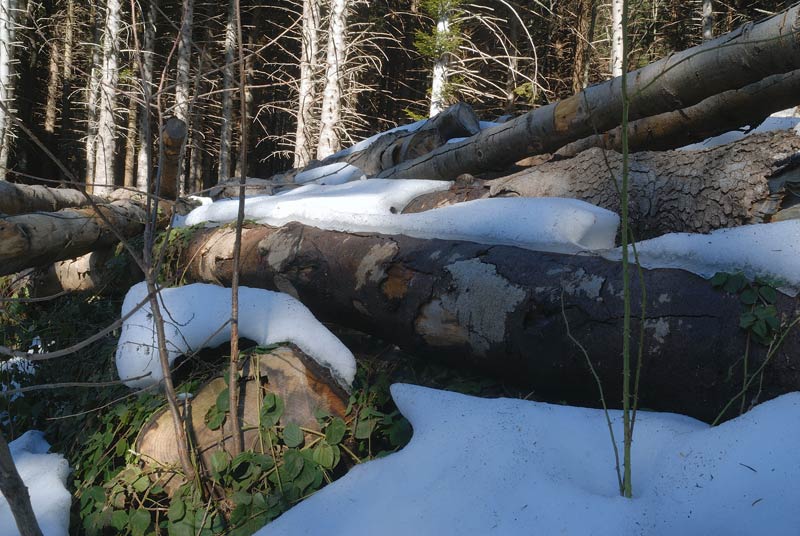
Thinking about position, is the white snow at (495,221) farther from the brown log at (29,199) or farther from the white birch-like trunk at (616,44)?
the white birch-like trunk at (616,44)

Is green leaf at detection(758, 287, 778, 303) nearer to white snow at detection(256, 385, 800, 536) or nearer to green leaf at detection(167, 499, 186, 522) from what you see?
white snow at detection(256, 385, 800, 536)

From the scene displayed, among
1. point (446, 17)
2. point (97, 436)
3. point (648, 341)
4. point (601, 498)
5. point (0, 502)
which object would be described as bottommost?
point (0, 502)

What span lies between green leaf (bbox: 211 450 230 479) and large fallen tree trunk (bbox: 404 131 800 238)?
5.64 ft

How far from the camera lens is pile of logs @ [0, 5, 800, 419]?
1502 millimetres

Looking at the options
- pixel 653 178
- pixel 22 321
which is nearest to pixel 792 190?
pixel 653 178

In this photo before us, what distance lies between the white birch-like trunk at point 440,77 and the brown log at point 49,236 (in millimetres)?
6731

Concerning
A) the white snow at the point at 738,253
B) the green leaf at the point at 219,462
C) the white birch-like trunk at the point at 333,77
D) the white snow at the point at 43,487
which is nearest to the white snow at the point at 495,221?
the white snow at the point at 738,253

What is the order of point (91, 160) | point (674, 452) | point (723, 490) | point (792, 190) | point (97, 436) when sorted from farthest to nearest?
point (91, 160) < point (792, 190) < point (97, 436) < point (674, 452) < point (723, 490)

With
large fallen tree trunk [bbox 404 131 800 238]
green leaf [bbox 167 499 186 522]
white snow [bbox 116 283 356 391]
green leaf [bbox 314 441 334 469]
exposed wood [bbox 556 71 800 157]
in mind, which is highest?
exposed wood [bbox 556 71 800 157]

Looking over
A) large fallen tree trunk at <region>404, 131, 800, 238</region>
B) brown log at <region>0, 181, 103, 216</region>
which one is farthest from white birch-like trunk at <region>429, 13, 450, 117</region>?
large fallen tree trunk at <region>404, 131, 800, 238</region>

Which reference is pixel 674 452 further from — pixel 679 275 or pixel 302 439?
pixel 302 439

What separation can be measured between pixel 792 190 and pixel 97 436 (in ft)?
9.82

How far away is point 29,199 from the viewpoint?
3873 millimetres

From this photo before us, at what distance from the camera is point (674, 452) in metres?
1.26
